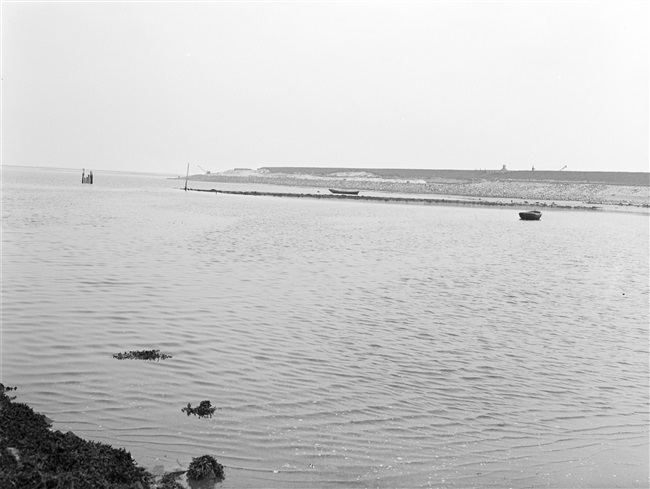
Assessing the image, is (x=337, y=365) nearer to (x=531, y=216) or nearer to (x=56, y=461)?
(x=56, y=461)

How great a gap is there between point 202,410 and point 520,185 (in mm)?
138956

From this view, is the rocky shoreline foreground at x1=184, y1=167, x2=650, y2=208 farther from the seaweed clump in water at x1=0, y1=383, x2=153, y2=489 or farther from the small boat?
the seaweed clump in water at x1=0, y1=383, x2=153, y2=489

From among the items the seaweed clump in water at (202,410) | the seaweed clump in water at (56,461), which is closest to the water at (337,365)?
the seaweed clump in water at (202,410)

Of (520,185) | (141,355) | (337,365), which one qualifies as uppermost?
(520,185)

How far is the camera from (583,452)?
310 inches

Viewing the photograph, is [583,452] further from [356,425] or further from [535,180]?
[535,180]

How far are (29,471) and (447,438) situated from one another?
4931 mm

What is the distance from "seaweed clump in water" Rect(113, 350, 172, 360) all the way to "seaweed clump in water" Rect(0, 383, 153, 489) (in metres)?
3.09

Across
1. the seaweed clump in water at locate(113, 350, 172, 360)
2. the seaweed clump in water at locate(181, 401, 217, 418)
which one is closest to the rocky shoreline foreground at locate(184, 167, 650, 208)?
the seaweed clump in water at locate(113, 350, 172, 360)

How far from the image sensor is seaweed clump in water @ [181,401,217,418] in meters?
8.00

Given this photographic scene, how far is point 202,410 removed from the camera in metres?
8.05

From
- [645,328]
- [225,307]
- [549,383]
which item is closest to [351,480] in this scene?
[549,383]

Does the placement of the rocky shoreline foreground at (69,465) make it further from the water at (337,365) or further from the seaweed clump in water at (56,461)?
the water at (337,365)

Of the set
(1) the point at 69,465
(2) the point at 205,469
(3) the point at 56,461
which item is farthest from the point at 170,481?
(3) the point at 56,461
